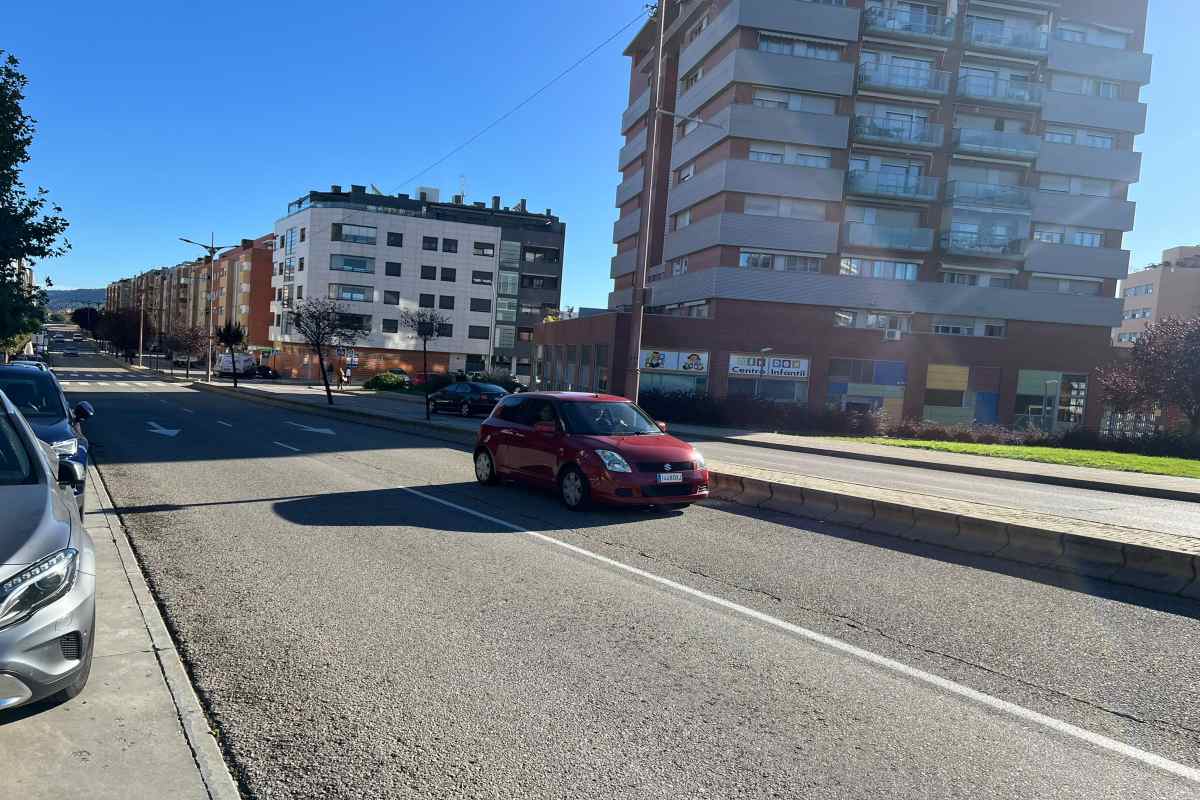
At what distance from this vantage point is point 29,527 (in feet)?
11.8

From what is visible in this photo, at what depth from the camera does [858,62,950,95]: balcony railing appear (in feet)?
132

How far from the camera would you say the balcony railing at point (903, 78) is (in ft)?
132

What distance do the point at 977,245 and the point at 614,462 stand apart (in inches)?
1508

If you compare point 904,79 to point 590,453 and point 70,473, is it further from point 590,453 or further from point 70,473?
point 70,473

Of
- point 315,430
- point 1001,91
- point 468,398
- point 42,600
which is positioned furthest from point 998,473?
point 1001,91

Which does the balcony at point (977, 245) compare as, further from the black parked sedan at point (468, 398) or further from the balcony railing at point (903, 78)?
the black parked sedan at point (468, 398)

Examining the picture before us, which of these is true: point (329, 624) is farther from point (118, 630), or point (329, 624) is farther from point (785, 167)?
point (785, 167)

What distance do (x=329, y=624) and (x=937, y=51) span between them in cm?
4589

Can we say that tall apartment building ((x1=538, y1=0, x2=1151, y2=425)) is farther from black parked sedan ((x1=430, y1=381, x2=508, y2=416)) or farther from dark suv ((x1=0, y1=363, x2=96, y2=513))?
dark suv ((x1=0, y1=363, x2=96, y2=513))

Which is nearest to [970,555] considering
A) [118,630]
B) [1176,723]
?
[1176,723]

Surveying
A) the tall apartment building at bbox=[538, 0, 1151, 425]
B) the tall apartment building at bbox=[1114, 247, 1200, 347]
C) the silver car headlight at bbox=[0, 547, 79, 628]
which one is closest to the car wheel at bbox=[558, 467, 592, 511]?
the silver car headlight at bbox=[0, 547, 79, 628]

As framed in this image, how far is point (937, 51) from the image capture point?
41.8 metres

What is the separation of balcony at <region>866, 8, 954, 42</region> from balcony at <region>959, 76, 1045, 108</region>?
2599 millimetres

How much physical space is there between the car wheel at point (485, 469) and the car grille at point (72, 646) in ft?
26.2
